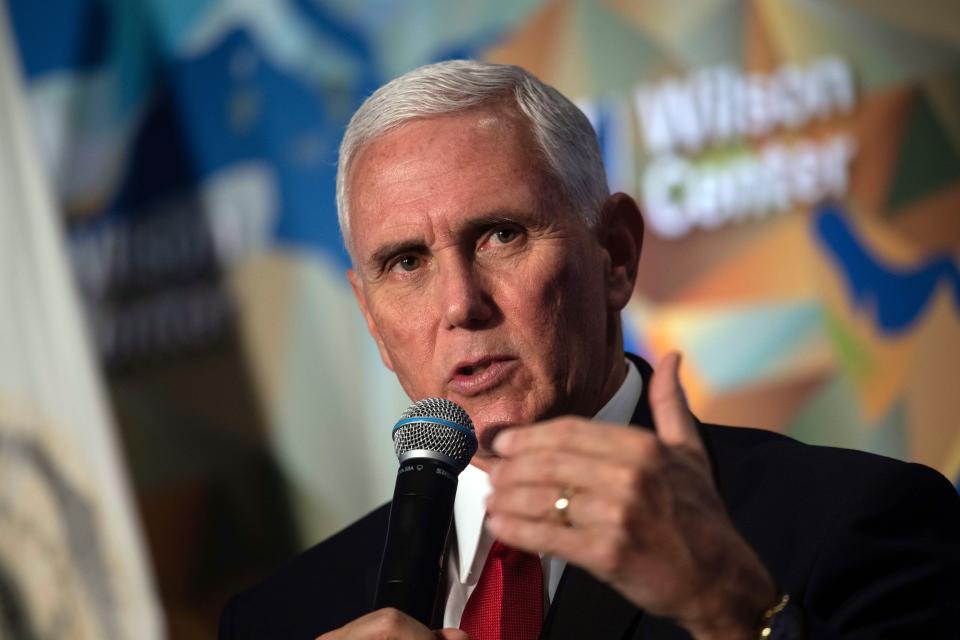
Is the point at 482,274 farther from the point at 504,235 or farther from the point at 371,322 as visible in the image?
the point at 371,322

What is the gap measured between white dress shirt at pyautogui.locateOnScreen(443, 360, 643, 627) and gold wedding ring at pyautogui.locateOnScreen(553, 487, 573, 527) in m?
0.61

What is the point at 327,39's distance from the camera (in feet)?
17.0

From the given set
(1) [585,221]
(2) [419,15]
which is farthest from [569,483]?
(2) [419,15]

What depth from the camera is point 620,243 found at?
2084 millimetres

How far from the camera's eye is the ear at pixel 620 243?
205 centimetres

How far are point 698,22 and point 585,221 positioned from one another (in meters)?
3.26

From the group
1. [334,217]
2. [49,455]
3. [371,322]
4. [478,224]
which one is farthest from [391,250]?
[334,217]

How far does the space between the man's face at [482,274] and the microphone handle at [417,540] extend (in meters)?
0.27

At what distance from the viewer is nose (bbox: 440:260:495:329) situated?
1.79m

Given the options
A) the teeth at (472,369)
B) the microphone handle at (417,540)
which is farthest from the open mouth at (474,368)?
the microphone handle at (417,540)

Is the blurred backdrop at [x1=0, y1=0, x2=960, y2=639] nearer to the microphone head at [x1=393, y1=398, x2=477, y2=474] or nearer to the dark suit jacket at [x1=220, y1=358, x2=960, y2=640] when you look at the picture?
the dark suit jacket at [x1=220, y1=358, x2=960, y2=640]

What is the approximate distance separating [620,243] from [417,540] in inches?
31.1

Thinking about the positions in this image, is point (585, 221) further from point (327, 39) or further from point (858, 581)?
point (327, 39)

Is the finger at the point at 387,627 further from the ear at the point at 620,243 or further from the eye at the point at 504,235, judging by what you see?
the ear at the point at 620,243
